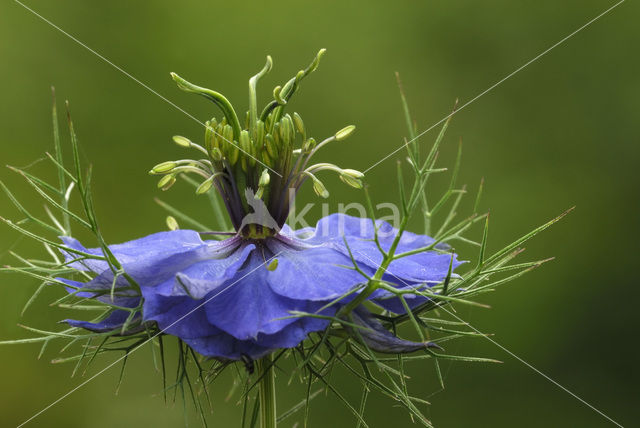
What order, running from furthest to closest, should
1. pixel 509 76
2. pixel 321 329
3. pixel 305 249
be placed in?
pixel 509 76 → pixel 305 249 → pixel 321 329

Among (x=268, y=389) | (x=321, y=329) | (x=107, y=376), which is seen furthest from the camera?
(x=107, y=376)

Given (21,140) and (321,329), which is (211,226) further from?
(321,329)

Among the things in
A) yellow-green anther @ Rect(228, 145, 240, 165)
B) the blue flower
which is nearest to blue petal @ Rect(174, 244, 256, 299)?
the blue flower

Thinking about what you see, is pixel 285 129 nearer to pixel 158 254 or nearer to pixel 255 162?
pixel 255 162

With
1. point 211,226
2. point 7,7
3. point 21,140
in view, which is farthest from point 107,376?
point 7,7

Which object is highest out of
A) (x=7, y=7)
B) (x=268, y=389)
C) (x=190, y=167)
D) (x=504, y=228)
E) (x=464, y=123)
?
(x=7, y=7)

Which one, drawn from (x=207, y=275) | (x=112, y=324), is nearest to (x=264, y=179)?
(x=207, y=275)

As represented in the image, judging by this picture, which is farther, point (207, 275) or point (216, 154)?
point (216, 154)

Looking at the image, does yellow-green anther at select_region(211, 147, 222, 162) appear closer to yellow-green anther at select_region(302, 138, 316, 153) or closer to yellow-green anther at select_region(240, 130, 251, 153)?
yellow-green anther at select_region(240, 130, 251, 153)
